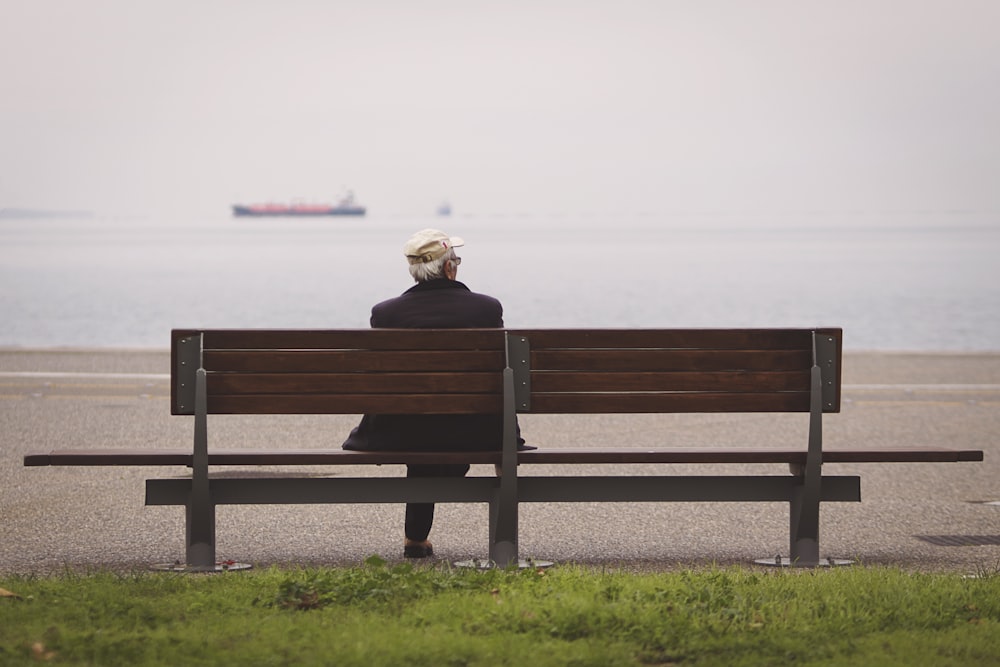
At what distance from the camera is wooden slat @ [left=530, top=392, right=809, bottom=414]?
626 cm

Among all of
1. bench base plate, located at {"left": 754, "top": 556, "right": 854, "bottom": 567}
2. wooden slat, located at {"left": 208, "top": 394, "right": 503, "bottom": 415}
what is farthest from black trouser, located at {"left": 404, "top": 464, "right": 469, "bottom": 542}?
bench base plate, located at {"left": 754, "top": 556, "right": 854, "bottom": 567}

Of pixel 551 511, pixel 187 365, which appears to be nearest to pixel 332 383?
pixel 187 365

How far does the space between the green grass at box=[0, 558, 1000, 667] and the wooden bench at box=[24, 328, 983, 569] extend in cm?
54

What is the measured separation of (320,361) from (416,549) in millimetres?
1056

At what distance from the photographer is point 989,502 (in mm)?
8477

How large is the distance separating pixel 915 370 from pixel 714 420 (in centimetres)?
470

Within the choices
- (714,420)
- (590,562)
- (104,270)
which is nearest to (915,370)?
(714,420)

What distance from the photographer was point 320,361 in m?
6.22

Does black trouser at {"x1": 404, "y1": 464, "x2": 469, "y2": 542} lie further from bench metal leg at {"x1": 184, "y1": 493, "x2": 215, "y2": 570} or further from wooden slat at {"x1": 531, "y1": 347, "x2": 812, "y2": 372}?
bench metal leg at {"x1": 184, "y1": 493, "x2": 215, "y2": 570}

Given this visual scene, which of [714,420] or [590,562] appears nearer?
[590,562]

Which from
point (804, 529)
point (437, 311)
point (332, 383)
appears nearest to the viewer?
point (332, 383)

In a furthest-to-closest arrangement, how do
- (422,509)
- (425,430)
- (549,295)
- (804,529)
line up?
(549,295), (422,509), (804,529), (425,430)

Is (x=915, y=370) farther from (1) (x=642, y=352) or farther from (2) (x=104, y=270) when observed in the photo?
(2) (x=104, y=270)

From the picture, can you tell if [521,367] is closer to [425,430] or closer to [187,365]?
[425,430]
